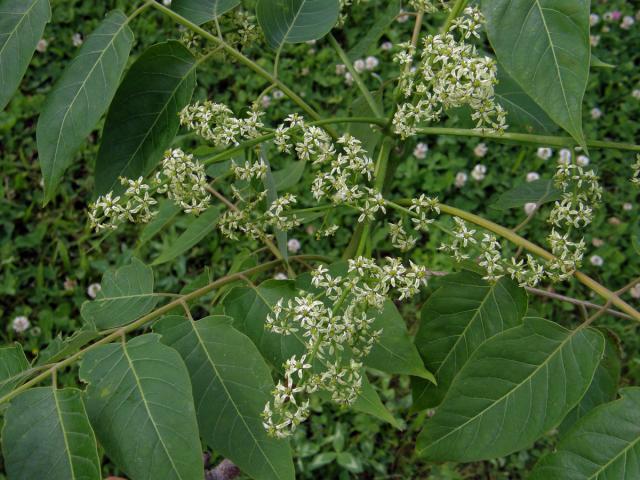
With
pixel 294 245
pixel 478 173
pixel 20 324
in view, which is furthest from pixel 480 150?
pixel 20 324

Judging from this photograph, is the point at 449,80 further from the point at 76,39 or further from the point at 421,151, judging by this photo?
Answer: the point at 76,39

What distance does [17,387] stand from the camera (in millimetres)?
977

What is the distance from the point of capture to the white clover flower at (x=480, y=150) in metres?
3.33

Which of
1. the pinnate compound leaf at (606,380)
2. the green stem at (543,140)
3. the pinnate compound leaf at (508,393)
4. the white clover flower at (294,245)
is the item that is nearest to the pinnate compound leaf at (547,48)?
the green stem at (543,140)

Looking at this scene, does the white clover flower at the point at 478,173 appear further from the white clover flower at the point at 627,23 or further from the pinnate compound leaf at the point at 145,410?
the pinnate compound leaf at the point at 145,410

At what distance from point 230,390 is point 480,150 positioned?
261 cm

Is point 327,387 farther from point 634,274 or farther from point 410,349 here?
point 634,274

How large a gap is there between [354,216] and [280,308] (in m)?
2.23

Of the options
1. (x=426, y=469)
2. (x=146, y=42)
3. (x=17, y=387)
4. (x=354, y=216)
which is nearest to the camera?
(x=17, y=387)

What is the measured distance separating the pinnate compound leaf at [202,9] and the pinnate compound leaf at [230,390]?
502 millimetres

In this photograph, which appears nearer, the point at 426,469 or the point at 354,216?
the point at 426,469

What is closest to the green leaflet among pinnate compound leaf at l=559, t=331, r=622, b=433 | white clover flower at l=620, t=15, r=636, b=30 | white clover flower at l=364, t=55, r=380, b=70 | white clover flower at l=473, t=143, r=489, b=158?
pinnate compound leaf at l=559, t=331, r=622, b=433

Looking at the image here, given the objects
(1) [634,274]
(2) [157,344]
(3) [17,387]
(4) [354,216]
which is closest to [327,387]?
(2) [157,344]

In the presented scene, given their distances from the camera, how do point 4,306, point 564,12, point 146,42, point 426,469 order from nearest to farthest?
point 564,12 → point 426,469 → point 4,306 → point 146,42
